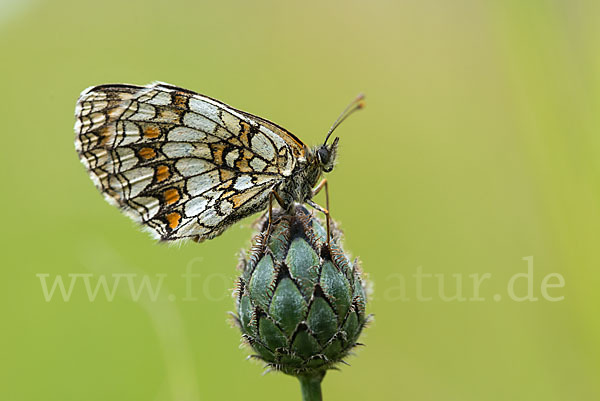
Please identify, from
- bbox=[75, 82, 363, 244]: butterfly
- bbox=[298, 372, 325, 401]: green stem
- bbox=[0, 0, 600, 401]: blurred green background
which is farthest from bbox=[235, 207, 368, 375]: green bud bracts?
bbox=[0, 0, 600, 401]: blurred green background

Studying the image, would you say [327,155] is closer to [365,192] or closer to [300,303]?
[300,303]

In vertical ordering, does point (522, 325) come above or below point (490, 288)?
below

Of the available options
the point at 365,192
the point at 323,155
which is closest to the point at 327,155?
the point at 323,155

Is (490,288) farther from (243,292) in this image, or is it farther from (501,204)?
(243,292)

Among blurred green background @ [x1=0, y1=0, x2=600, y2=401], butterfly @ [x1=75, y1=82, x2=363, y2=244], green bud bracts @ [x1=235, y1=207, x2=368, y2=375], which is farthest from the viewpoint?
blurred green background @ [x1=0, y1=0, x2=600, y2=401]

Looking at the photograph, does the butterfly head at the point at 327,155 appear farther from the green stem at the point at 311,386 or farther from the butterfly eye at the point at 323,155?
the green stem at the point at 311,386

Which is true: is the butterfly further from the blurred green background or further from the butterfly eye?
the blurred green background

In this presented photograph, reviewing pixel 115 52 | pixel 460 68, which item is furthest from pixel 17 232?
pixel 460 68
